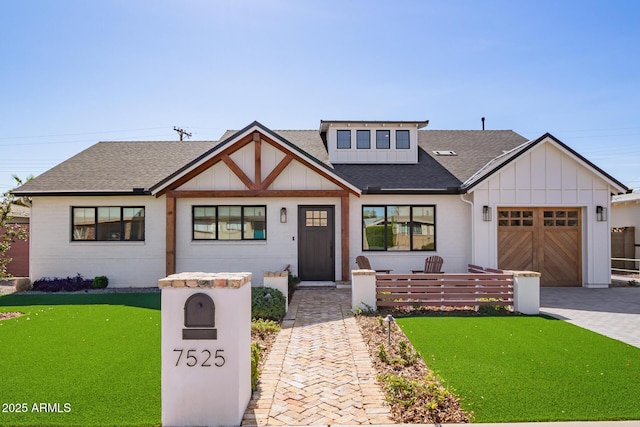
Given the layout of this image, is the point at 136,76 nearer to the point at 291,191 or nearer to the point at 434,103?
the point at 291,191

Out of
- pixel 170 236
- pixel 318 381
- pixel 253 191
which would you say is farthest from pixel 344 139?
pixel 318 381

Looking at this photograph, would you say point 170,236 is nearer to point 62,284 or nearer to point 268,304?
point 62,284

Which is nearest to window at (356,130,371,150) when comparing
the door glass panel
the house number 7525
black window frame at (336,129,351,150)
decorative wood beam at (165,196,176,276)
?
black window frame at (336,129,351,150)

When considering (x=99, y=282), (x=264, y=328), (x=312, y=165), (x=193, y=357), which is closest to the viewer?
(x=193, y=357)

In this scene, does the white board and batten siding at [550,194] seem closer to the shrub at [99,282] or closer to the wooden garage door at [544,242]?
the wooden garage door at [544,242]

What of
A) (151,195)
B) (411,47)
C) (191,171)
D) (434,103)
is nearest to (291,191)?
(191,171)

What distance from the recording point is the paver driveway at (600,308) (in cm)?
779

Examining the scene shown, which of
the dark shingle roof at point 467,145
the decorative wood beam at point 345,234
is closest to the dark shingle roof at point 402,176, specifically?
the dark shingle roof at point 467,145

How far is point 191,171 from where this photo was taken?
12.8 meters

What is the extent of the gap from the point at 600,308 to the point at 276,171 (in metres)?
9.25

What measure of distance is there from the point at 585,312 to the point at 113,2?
513 inches

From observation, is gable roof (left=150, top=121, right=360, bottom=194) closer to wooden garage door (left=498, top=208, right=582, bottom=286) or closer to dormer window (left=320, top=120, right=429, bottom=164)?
dormer window (left=320, top=120, right=429, bottom=164)

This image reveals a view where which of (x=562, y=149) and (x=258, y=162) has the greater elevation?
(x=562, y=149)

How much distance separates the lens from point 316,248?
43.6ft
